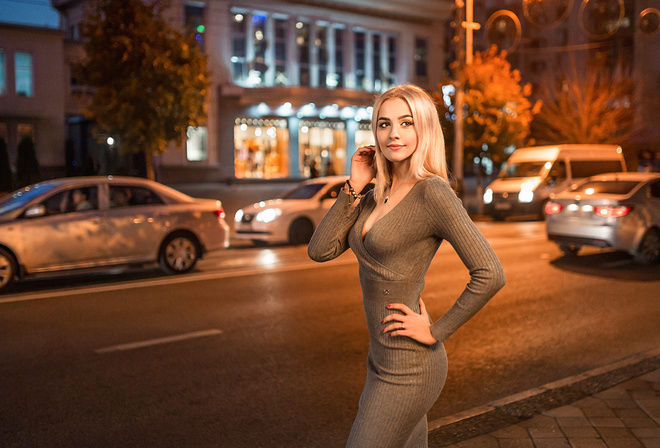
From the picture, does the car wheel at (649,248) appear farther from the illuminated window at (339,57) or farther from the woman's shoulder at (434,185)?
the illuminated window at (339,57)

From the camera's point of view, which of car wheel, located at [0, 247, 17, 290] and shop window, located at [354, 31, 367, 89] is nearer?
car wheel, located at [0, 247, 17, 290]

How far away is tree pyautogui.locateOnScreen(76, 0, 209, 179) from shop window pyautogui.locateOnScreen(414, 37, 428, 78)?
2806 cm

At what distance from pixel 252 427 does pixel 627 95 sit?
41.5 metres

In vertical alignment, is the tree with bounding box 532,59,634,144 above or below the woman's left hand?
above

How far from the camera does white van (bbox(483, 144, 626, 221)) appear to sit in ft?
73.9

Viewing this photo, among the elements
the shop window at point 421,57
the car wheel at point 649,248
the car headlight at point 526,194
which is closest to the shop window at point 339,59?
the shop window at point 421,57

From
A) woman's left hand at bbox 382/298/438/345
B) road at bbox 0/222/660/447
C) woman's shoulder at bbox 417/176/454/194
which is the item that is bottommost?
road at bbox 0/222/660/447

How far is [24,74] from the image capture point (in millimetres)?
30078

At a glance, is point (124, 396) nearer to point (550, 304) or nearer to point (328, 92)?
point (550, 304)

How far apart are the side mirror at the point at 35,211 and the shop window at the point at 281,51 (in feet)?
93.9

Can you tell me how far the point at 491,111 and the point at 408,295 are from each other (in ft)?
80.2

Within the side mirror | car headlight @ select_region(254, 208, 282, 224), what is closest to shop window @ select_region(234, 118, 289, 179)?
car headlight @ select_region(254, 208, 282, 224)

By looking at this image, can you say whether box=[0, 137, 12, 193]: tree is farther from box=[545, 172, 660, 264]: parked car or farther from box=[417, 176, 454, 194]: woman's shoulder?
box=[417, 176, 454, 194]: woman's shoulder

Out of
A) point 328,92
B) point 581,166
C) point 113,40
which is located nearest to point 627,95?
point 328,92
